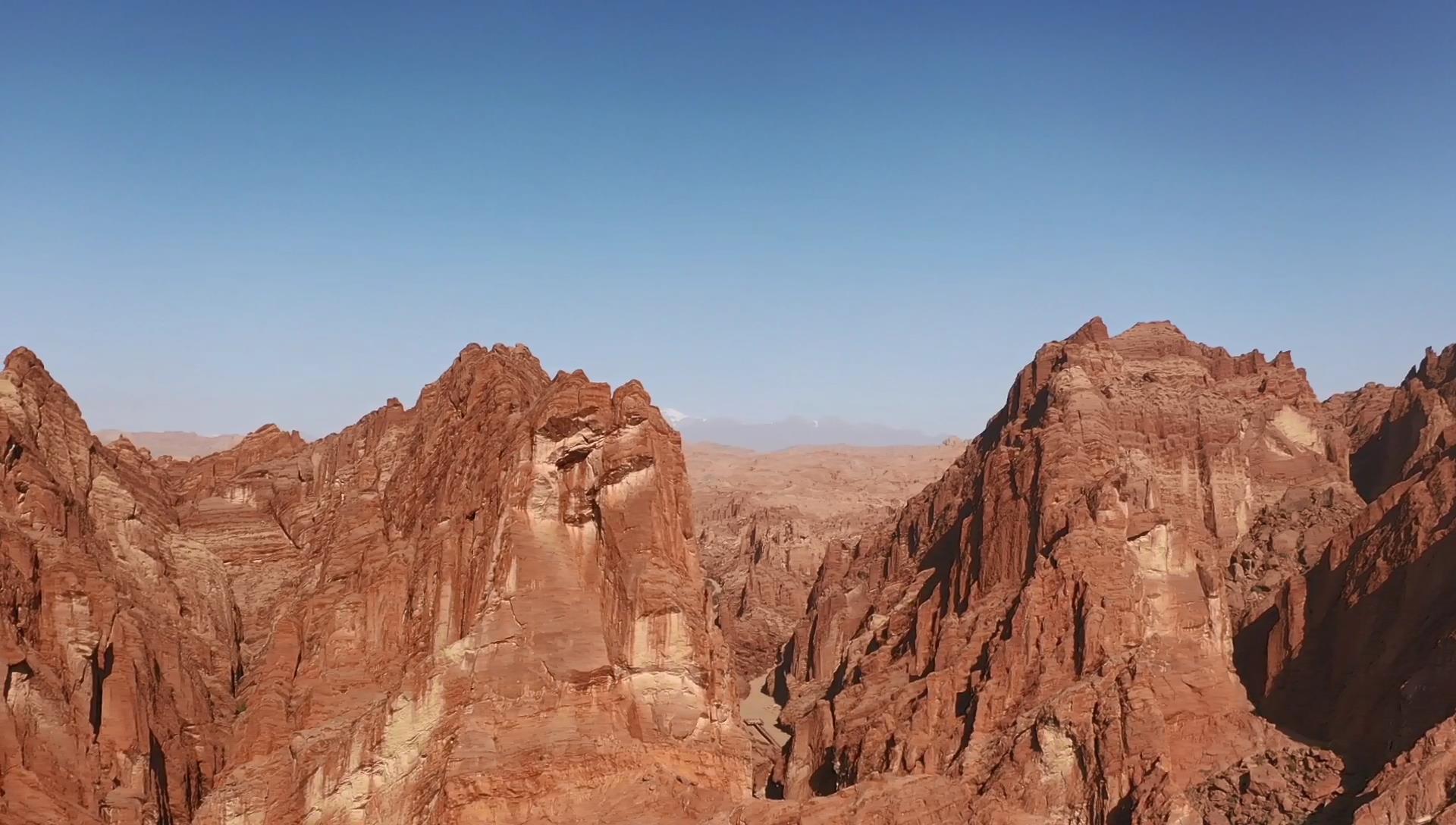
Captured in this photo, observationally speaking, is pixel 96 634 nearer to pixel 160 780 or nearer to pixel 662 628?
pixel 160 780

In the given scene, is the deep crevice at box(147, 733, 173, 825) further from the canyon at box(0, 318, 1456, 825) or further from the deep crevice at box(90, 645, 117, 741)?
the deep crevice at box(90, 645, 117, 741)

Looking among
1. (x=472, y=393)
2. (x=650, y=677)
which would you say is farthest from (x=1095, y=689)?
(x=472, y=393)

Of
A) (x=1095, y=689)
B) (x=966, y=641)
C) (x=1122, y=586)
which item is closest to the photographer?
(x=1095, y=689)

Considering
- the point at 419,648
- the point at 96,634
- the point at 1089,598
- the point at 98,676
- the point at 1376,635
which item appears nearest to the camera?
the point at 419,648

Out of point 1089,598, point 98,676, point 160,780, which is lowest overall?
point 160,780

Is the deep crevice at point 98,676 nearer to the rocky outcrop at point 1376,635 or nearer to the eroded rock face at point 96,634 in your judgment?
the eroded rock face at point 96,634

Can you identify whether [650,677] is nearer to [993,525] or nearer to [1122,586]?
[1122,586]

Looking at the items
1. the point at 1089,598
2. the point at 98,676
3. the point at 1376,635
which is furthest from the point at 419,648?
the point at 1376,635

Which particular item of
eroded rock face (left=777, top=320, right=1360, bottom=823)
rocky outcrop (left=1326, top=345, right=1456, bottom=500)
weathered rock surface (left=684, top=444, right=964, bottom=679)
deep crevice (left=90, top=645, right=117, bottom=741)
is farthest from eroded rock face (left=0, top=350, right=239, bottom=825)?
rocky outcrop (left=1326, top=345, right=1456, bottom=500)
